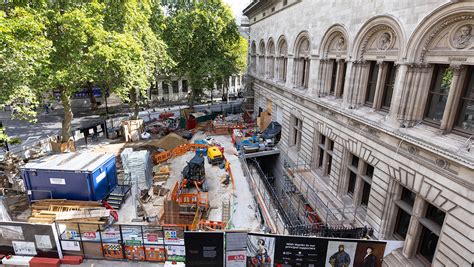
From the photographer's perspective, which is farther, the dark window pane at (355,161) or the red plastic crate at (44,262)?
the dark window pane at (355,161)

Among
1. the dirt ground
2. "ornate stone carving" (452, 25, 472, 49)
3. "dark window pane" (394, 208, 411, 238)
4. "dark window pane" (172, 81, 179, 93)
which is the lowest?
the dirt ground

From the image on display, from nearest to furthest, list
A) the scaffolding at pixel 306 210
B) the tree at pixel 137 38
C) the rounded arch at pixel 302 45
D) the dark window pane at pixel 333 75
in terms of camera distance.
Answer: the scaffolding at pixel 306 210, the dark window pane at pixel 333 75, the rounded arch at pixel 302 45, the tree at pixel 137 38

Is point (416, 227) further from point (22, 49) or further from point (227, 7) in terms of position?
point (227, 7)

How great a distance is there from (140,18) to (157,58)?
441 cm

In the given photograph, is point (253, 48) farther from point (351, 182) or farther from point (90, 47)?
point (351, 182)

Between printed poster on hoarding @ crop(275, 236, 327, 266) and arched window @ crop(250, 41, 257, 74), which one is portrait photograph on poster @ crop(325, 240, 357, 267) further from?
arched window @ crop(250, 41, 257, 74)

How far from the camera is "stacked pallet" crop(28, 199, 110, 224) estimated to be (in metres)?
13.4

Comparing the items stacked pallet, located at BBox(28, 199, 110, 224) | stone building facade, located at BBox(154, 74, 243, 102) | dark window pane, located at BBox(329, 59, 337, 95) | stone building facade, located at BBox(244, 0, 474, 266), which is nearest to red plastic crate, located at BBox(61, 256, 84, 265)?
stacked pallet, located at BBox(28, 199, 110, 224)

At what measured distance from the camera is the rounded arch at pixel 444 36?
26.4 feet

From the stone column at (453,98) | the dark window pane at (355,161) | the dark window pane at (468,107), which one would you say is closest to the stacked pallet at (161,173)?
the dark window pane at (355,161)

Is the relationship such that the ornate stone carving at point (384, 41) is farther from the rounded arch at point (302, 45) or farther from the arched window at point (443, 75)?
the rounded arch at point (302, 45)

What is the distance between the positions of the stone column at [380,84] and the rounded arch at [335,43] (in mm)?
2275

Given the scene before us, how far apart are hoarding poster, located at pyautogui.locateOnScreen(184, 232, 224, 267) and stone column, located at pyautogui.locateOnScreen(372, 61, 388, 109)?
9.29 metres

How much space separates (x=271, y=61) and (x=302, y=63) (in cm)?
751
